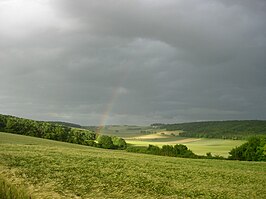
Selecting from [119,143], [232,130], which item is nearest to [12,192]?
[119,143]

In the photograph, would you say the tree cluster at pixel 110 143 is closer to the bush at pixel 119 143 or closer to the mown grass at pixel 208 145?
the bush at pixel 119 143

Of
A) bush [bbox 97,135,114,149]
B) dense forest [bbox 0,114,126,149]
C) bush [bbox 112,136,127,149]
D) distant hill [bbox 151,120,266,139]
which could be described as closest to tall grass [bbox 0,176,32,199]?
dense forest [bbox 0,114,126,149]

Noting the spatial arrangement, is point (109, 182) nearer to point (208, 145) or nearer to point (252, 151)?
point (252, 151)

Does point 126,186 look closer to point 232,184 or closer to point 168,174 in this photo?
point 168,174

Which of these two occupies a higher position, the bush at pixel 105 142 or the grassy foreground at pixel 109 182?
the grassy foreground at pixel 109 182

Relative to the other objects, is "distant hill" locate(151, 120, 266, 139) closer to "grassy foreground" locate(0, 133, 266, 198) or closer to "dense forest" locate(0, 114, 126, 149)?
"dense forest" locate(0, 114, 126, 149)

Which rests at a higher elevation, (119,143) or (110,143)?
(110,143)

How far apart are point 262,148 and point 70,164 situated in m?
73.4

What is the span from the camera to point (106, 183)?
59.5 feet

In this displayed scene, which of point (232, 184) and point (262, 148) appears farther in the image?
point (262, 148)

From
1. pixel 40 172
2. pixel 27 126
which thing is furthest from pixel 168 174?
pixel 27 126

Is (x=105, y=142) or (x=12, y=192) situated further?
(x=105, y=142)

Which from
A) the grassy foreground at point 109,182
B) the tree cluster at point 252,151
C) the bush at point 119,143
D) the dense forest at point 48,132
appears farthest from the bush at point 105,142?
the grassy foreground at point 109,182

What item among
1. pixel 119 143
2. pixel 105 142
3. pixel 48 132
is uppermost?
pixel 48 132
